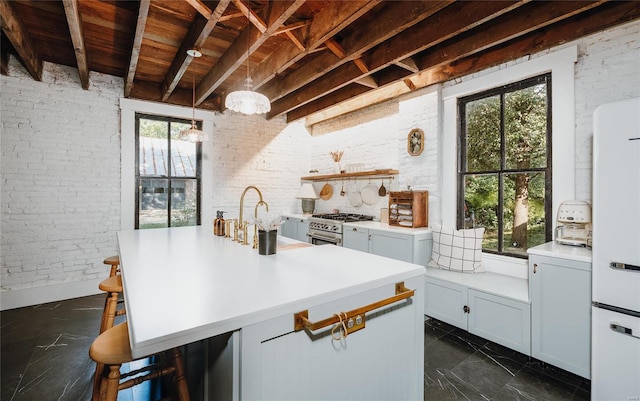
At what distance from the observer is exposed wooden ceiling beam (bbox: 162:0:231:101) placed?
2.28 meters

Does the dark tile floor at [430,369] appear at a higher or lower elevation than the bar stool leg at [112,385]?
lower

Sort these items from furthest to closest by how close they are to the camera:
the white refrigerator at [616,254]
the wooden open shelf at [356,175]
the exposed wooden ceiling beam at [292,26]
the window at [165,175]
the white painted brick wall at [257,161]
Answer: the white painted brick wall at [257,161]
the window at [165,175]
the wooden open shelf at [356,175]
the exposed wooden ceiling beam at [292,26]
the white refrigerator at [616,254]

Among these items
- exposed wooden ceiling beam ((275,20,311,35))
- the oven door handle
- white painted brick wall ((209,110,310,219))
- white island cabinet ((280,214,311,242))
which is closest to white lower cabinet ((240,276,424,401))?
exposed wooden ceiling beam ((275,20,311,35))

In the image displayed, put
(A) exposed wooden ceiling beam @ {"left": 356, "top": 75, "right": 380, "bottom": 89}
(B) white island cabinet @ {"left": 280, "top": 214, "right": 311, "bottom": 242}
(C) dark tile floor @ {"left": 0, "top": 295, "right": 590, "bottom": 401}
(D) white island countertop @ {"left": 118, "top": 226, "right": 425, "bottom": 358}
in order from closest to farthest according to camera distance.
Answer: (D) white island countertop @ {"left": 118, "top": 226, "right": 425, "bottom": 358}, (C) dark tile floor @ {"left": 0, "top": 295, "right": 590, "bottom": 401}, (A) exposed wooden ceiling beam @ {"left": 356, "top": 75, "right": 380, "bottom": 89}, (B) white island cabinet @ {"left": 280, "top": 214, "right": 311, "bottom": 242}

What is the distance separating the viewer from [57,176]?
12.3ft

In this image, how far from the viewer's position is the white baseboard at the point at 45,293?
3479mm

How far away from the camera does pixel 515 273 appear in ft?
9.99

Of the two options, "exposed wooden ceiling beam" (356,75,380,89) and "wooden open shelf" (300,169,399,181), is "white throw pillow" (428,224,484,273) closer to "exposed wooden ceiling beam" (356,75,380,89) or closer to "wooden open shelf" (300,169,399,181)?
"wooden open shelf" (300,169,399,181)

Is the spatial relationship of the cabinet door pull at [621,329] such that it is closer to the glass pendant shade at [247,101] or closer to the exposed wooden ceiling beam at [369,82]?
the glass pendant shade at [247,101]

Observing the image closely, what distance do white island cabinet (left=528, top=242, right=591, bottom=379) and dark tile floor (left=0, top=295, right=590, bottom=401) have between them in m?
0.18

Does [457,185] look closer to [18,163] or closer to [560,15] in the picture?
[560,15]

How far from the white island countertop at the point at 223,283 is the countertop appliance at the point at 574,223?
5.89 feet

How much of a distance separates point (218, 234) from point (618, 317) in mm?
3051

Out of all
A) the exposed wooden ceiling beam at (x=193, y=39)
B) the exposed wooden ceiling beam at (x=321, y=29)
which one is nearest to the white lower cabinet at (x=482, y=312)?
the exposed wooden ceiling beam at (x=321, y=29)
